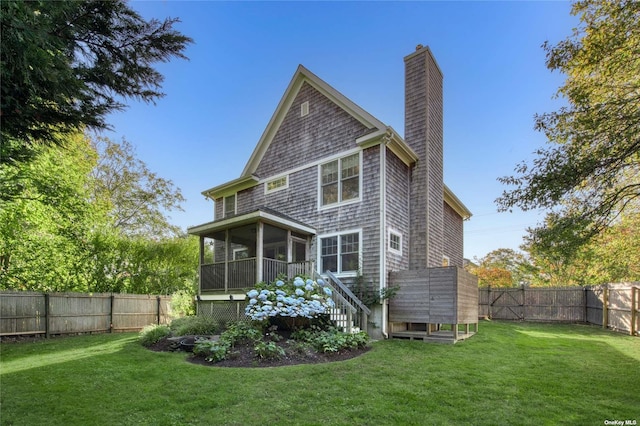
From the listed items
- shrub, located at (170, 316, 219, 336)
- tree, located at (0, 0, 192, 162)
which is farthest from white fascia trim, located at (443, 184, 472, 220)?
tree, located at (0, 0, 192, 162)

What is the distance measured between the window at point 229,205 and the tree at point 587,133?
1112 cm

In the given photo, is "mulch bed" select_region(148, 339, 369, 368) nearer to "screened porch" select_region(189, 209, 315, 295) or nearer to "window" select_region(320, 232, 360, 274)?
"screened porch" select_region(189, 209, 315, 295)

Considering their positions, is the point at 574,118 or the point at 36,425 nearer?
the point at 36,425

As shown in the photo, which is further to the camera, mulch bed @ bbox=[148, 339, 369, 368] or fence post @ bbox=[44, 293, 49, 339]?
fence post @ bbox=[44, 293, 49, 339]

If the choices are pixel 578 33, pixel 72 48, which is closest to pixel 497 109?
pixel 578 33

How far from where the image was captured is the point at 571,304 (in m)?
14.8

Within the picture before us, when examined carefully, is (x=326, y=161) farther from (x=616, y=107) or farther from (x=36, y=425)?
(x=36, y=425)

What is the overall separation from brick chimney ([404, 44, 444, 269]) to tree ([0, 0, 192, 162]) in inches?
339

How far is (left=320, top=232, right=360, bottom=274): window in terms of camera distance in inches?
420

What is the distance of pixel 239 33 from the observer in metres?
11.5

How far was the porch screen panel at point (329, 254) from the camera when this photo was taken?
1115cm

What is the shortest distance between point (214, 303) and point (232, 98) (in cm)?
892

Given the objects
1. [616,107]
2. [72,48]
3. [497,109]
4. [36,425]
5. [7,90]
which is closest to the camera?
[7,90]

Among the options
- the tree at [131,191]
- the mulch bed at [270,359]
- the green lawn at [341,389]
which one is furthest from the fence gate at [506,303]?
the tree at [131,191]
